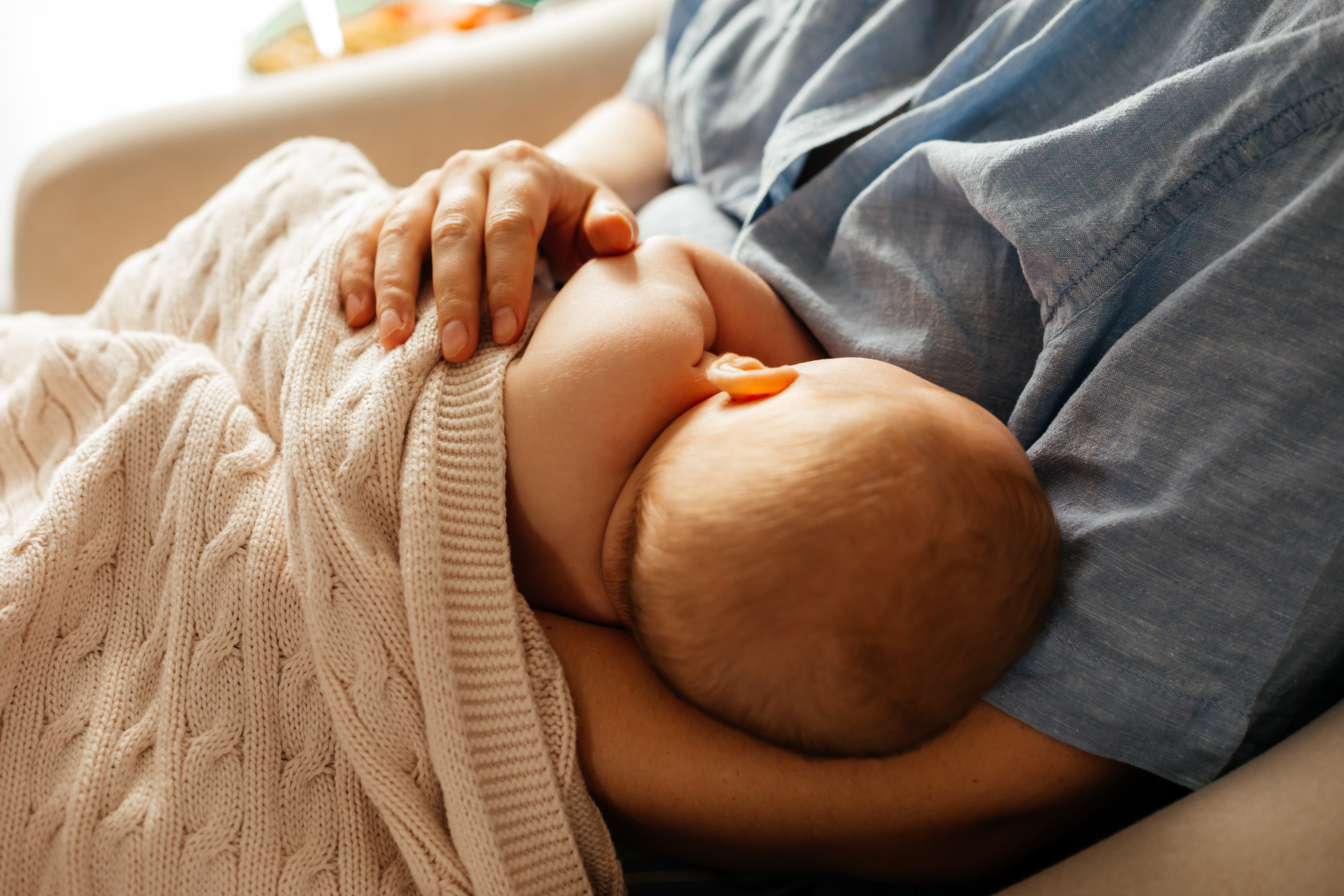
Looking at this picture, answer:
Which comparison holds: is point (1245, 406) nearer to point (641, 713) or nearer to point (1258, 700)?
point (1258, 700)

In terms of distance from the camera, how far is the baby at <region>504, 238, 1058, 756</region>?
61cm

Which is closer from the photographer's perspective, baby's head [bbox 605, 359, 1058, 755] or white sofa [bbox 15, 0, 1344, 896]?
baby's head [bbox 605, 359, 1058, 755]

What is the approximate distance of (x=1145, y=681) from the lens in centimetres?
62

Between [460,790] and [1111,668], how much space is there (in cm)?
51

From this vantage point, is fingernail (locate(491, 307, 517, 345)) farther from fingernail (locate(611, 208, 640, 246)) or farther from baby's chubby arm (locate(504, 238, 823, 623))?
fingernail (locate(611, 208, 640, 246))

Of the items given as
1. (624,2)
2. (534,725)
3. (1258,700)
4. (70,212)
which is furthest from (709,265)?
(70,212)

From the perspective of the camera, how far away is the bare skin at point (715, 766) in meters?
0.67

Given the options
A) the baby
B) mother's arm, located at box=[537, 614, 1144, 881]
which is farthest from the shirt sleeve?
mother's arm, located at box=[537, 614, 1144, 881]

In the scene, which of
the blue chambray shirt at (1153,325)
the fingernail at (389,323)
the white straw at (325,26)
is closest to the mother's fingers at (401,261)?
the fingernail at (389,323)

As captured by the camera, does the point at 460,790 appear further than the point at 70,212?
No

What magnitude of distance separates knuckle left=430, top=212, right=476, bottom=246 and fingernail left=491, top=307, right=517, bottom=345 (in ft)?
0.33

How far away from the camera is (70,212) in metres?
1.46

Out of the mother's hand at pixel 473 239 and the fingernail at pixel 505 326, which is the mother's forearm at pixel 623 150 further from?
the fingernail at pixel 505 326

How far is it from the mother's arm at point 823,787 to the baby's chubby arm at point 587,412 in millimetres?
79
